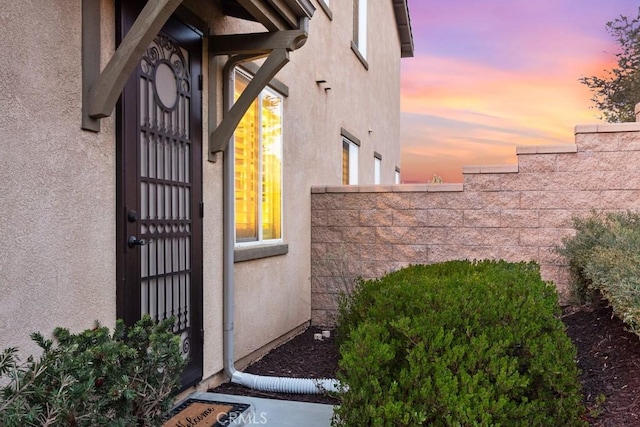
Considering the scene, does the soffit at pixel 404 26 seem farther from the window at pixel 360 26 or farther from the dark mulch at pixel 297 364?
the dark mulch at pixel 297 364

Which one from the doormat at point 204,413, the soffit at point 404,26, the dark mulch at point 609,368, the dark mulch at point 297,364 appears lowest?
the dark mulch at point 297,364

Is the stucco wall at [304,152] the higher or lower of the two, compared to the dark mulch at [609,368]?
A: higher

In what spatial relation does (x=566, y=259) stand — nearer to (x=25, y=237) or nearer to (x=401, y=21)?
(x=25, y=237)

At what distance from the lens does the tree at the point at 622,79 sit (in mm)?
13555

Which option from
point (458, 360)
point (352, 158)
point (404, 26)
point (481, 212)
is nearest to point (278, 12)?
point (458, 360)

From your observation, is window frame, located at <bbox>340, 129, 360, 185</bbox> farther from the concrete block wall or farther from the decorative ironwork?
the decorative ironwork

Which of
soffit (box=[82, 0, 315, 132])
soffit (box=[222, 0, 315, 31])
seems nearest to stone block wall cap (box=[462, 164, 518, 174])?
soffit (box=[222, 0, 315, 31])

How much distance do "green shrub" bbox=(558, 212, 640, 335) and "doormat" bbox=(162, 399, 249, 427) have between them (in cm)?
264

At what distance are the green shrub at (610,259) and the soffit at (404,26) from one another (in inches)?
380

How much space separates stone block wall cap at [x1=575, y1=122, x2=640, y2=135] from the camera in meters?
6.43

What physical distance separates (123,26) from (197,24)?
1043 mm

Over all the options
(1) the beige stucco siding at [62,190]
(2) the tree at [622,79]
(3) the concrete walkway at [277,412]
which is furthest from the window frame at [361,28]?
(3) the concrete walkway at [277,412]

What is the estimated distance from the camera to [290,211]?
6.83 m

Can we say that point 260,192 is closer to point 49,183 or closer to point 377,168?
point 49,183
